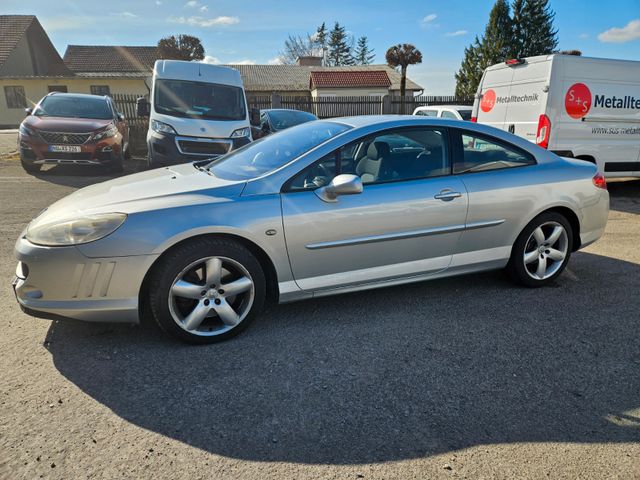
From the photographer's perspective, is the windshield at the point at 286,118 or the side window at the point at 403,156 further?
the windshield at the point at 286,118

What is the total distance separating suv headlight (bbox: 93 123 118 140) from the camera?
32.0 feet

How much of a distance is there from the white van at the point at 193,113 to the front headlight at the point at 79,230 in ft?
20.6

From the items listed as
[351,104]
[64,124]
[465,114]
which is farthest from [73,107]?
[351,104]

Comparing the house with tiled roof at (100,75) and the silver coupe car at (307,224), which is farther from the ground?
the house with tiled roof at (100,75)

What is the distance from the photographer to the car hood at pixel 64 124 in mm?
9469

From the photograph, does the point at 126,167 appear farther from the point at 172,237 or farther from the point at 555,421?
the point at 555,421

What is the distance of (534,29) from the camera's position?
1393 inches

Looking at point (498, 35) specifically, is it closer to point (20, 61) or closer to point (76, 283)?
point (20, 61)

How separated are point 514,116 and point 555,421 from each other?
6941 mm

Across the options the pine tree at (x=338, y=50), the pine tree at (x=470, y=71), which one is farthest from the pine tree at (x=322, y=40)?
the pine tree at (x=470, y=71)

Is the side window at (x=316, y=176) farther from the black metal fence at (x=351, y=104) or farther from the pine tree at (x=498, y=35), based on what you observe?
the pine tree at (x=498, y=35)

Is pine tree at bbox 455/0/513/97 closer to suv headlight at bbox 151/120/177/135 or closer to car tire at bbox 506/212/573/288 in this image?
suv headlight at bbox 151/120/177/135

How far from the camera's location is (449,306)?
3814 millimetres

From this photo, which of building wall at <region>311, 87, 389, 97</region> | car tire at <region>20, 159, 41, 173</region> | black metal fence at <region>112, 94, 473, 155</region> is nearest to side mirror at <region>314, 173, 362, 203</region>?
car tire at <region>20, 159, 41, 173</region>
